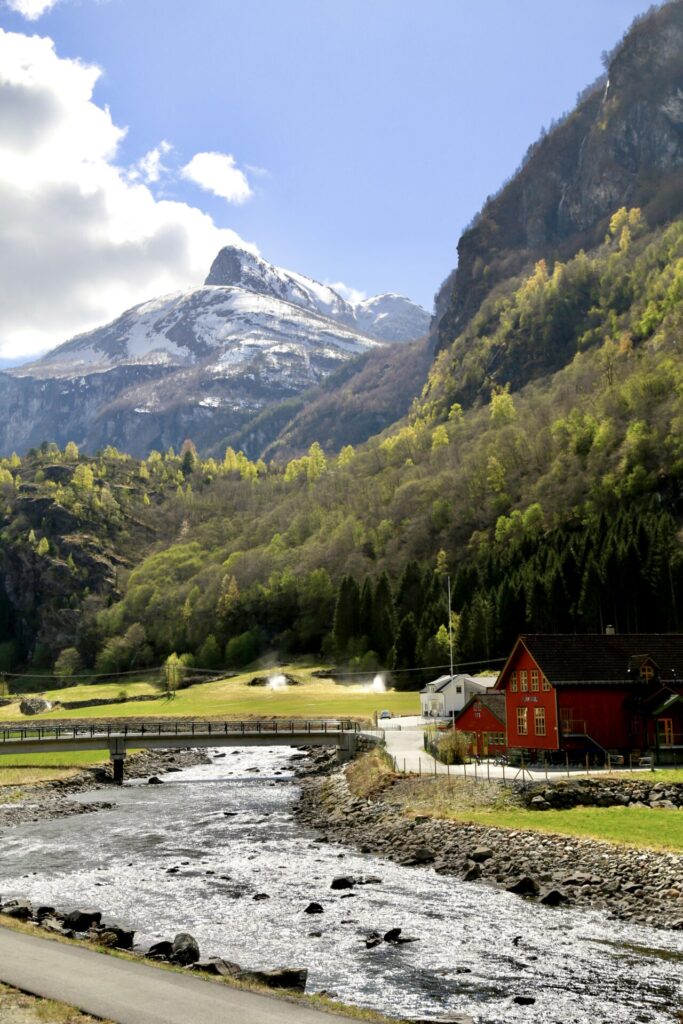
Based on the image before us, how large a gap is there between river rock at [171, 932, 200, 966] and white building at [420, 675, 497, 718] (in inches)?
2909

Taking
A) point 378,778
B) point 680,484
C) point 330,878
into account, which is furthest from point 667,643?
point 680,484

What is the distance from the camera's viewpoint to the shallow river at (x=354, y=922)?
2388 centimetres

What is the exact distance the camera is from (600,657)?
213 feet

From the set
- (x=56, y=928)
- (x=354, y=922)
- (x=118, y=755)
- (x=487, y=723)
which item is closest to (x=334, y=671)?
(x=118, y=755)

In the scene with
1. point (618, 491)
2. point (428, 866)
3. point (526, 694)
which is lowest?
point (428, 866)

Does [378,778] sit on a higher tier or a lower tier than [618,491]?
lower

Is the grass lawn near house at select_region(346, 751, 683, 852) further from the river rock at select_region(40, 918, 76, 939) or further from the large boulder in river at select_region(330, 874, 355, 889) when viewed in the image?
the river rock at select_region(40, 918, 76, 939)

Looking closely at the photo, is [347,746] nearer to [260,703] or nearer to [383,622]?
[260,703]

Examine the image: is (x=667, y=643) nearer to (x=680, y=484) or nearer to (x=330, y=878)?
→ (x=330, y=878)

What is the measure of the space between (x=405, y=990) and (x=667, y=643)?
161 feet

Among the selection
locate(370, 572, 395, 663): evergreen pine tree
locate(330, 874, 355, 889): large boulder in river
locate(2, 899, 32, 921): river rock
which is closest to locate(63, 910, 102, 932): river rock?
locate(2, 899, 32, 921): river rock

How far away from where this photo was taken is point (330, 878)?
3903 centimetres

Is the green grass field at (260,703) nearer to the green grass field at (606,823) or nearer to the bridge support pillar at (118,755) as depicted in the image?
the bridge support pillar at (118,755)

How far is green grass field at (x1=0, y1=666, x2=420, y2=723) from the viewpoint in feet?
380
